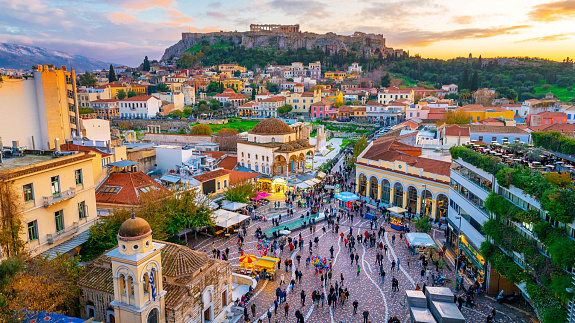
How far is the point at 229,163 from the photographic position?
43875 mm

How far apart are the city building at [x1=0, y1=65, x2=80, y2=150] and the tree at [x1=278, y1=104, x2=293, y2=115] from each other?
54698 mm

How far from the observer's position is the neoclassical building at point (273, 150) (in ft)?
135

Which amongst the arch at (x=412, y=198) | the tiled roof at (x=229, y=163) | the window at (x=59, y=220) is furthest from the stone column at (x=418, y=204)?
the window at (x=59, y=220)

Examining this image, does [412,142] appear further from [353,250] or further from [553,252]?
[553,252]

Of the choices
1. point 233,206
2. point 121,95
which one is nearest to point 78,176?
point 233,206

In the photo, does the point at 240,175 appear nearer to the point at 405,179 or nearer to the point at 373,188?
the point at 373,188

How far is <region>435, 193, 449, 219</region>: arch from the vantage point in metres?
29.3

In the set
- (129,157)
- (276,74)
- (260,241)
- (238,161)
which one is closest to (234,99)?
(276,74)

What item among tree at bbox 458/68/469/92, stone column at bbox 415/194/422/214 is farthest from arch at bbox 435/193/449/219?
tree at bbox 458/68/469/92

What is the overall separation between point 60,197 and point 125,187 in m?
7.75

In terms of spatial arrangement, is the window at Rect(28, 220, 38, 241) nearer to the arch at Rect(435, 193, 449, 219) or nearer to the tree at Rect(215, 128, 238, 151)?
the arch at Rect(435, 193, 449, 219)

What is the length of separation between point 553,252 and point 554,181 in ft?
8.11

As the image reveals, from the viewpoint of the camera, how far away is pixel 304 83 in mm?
124688

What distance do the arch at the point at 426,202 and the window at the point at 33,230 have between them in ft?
80.8
